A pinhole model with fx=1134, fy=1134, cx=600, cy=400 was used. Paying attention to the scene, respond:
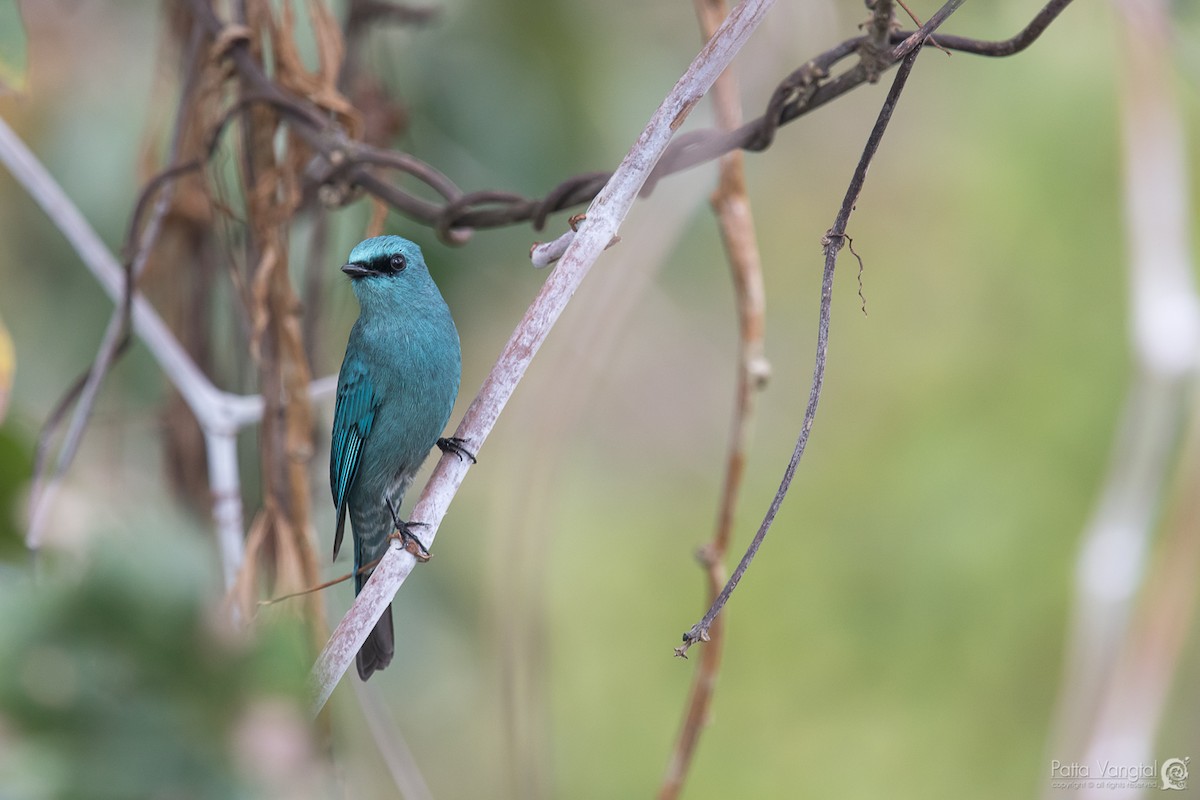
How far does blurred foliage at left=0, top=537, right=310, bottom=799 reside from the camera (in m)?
1.24

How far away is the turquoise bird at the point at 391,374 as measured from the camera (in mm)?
3027

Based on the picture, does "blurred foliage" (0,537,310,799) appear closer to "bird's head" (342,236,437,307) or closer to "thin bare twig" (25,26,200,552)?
"thin bare twig" (25,26,200,552)

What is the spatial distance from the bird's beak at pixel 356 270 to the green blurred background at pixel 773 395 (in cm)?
71

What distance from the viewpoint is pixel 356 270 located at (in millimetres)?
2992

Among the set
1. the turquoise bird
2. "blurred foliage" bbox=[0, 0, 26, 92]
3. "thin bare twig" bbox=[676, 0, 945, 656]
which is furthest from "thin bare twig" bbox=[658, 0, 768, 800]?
"blurred foliage" bbox=[0, 0, 26, 92]

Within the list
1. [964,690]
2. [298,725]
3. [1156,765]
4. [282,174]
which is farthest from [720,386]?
[298,725]

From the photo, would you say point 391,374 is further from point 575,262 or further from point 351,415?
point 575,262

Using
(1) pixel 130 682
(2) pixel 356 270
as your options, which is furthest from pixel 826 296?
(2) pixel 356 270

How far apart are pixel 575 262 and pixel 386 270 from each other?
1.32 m

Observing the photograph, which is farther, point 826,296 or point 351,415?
point 351,415

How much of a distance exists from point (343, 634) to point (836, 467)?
3.46 m

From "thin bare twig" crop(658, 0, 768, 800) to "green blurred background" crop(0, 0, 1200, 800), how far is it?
1066 millimetres

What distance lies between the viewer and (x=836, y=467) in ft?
16.2

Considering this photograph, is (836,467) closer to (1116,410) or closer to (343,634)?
(1116,410)
